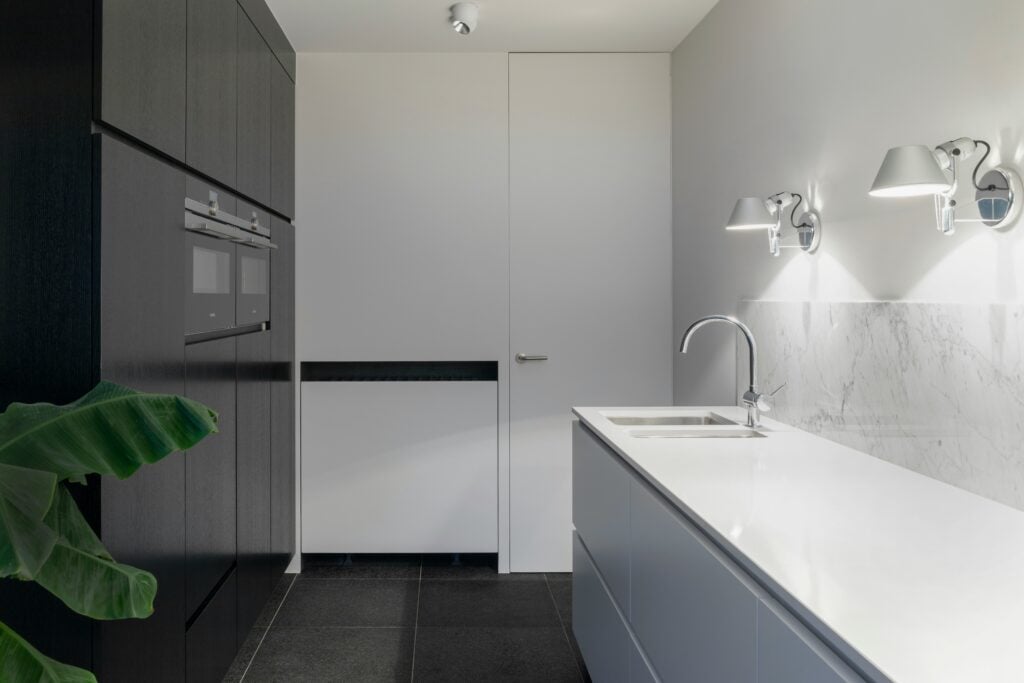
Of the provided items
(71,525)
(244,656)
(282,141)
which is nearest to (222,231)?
(282,141)

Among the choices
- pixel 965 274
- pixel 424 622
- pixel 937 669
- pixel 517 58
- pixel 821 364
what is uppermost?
pixel 517 58

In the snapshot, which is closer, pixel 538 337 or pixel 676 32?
pixel 676 32

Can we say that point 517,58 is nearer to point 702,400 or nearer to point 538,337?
point 538,337

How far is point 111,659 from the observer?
173cm

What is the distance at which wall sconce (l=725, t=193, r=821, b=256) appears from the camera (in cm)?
231

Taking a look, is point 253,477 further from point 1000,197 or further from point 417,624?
point 1000,197

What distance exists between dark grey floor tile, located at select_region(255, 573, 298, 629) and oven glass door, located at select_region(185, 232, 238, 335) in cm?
126

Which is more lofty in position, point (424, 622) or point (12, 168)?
point (12, 168)

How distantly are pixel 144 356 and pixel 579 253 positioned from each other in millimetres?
2282

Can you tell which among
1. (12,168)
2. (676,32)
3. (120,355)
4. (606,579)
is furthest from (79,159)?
(676,32)

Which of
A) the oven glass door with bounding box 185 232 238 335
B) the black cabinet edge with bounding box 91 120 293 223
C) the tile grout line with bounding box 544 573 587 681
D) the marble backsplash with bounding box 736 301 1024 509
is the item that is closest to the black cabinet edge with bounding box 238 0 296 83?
the black cabinet edge with bounding box 91 120 293 223

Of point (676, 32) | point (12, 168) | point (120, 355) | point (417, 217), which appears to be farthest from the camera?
point (417, 217)

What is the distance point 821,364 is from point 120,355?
6.03ft

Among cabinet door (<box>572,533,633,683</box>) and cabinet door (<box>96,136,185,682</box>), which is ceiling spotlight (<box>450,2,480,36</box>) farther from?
cabinet door (<box>572,533,633,683</box>)
